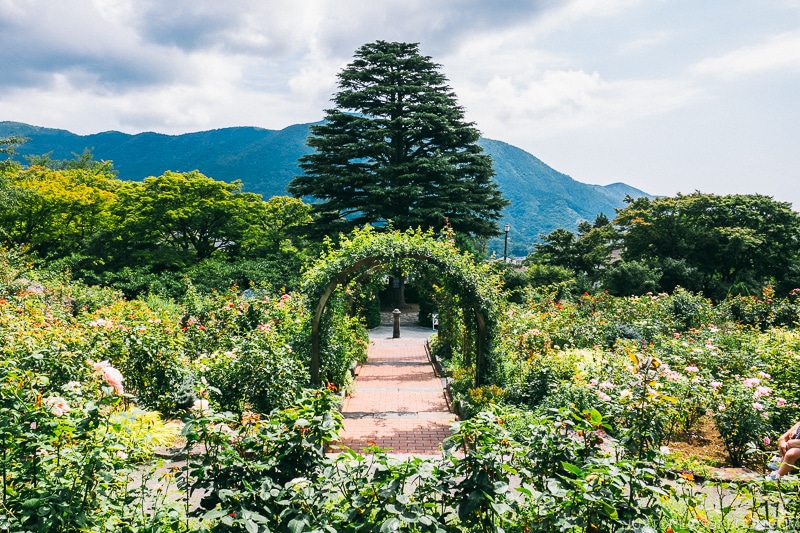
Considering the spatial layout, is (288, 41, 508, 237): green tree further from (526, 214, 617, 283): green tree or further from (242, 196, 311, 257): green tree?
(526, 214, 617, 283): green tree

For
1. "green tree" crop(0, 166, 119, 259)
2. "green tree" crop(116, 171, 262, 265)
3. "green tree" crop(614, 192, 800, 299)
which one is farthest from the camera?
"green tree" crop(614, 192, 800, 299)

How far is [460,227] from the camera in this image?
69.2ft

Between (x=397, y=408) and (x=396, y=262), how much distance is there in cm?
251

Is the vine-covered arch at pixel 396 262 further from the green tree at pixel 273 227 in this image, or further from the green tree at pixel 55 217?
the green tree at pixel 55 217

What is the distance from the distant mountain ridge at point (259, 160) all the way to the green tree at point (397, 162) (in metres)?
113

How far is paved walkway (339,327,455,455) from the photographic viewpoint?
6.44 m

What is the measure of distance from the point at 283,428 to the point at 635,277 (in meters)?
20.5

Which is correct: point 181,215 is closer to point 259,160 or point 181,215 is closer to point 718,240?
point 718,240

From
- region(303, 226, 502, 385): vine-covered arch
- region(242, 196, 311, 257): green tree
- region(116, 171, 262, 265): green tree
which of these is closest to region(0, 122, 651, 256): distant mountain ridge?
region(242, 196, 311, 257): green tree

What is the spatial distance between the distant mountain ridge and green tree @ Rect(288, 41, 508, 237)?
113m

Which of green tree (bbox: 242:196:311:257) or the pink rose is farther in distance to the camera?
green tree (bbox: 242:196:311:257)

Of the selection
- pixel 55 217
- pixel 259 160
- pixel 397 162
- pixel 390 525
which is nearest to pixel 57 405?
pixel 390 525

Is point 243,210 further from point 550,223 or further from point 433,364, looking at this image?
point 550,223

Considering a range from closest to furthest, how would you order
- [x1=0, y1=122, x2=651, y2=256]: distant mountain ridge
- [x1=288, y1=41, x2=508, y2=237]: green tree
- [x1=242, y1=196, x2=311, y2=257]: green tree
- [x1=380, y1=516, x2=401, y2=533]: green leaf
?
[x1=380, y1=516, x2=401, y2=533]: green leaf, [x1=288, y1=41, x2=508, y2=237]: green tree, [x1=242, y1=196, x2=311, y2=257]: green tree, [x1=0, y1=122, x2=651, y2=256]: distant mountain ridge
